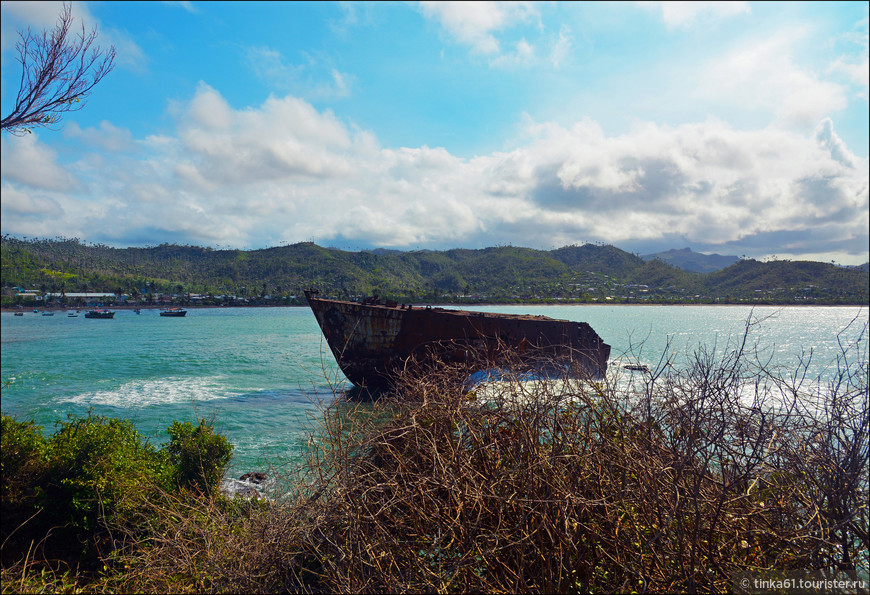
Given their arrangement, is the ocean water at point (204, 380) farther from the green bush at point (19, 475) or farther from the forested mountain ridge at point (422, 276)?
the forested mountain ridge at point (422, 276)

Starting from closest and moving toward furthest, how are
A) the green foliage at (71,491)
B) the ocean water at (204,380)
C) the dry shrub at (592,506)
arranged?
the dry shrub at (592,506), the green foliage at (71,491), the ocean water at (204,380)

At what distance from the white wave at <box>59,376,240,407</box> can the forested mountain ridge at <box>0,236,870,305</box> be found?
67.3 metres

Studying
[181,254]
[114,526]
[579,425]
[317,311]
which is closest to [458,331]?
[317,311]

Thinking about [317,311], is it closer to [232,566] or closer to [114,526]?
[114,526]

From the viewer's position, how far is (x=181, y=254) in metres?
171

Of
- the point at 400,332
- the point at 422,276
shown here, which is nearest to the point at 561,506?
the point at 400,332

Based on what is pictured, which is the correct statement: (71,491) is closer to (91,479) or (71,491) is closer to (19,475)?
(91,479)

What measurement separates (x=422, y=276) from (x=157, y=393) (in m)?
129

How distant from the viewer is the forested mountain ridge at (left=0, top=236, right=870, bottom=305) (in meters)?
104

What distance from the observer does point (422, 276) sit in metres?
151

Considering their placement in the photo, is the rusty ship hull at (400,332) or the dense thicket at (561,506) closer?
the dense thicket at (561,506)

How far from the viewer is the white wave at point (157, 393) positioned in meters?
21.8

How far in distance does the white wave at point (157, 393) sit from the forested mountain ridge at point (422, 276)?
67.3m

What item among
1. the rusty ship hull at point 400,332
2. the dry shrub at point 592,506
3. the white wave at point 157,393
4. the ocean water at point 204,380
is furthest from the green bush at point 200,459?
the white wave at point 157,393
